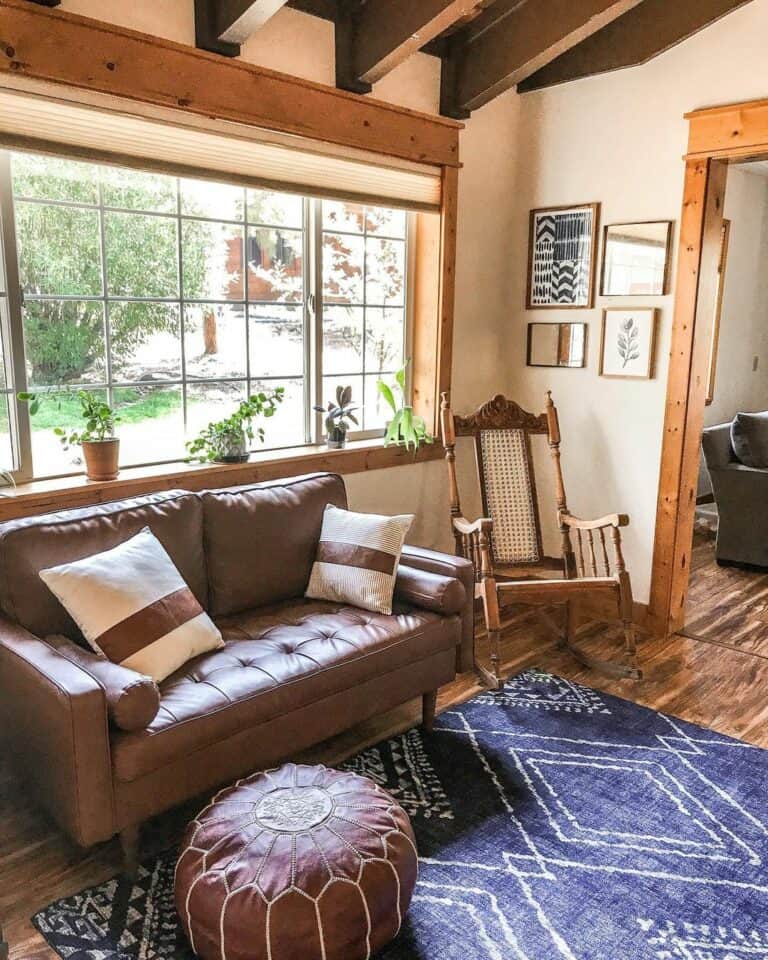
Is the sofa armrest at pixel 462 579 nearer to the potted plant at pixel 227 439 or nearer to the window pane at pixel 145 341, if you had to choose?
the potted plant at pixel 227 439

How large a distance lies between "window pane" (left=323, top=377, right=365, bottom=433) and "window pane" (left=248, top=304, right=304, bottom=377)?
0.17 m

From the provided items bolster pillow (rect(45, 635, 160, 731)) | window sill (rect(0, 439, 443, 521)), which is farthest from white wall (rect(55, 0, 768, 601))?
bolster pillow (rect(45, 635, 160, 731))

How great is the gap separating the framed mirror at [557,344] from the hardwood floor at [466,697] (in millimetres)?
1329

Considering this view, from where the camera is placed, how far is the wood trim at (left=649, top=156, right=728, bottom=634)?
356 cm

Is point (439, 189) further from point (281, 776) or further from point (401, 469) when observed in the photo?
point (281, 776)

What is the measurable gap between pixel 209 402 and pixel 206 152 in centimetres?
97

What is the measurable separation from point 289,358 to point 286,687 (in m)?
1.70

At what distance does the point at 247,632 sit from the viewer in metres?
2.68

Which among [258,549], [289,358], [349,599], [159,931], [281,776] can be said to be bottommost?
[159,931]

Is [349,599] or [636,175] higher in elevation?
[636,175]

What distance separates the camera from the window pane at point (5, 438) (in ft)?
9.02

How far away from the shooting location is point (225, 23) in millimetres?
2773

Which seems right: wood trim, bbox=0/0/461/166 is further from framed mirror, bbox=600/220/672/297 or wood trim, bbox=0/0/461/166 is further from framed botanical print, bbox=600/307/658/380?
framed botanical print, bbox=600/307/658/380

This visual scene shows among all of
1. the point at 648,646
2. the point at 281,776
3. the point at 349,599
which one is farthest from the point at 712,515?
the point at 281,776
